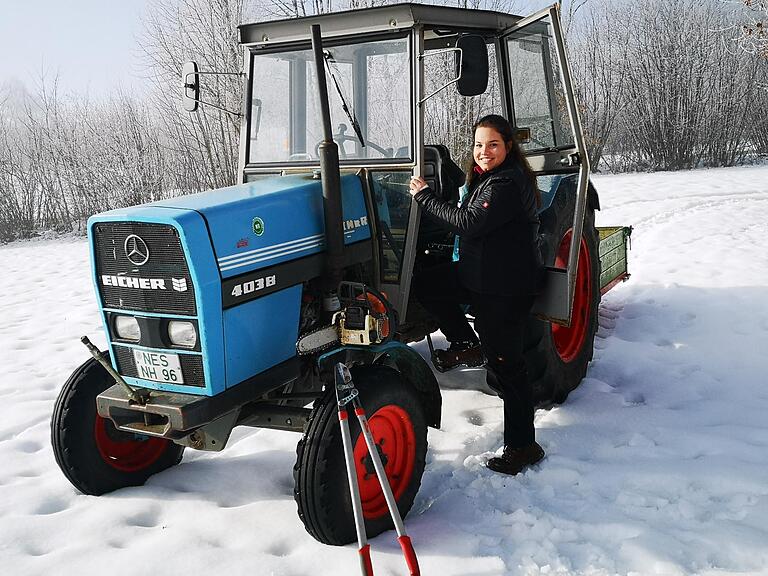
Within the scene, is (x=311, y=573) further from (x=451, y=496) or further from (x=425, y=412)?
(x=425, y=412)

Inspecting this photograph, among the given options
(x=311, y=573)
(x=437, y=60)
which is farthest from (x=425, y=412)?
(x=437, y=60)

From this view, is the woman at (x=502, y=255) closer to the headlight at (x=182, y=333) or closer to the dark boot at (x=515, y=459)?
the dark boot at (x=515, y=459)

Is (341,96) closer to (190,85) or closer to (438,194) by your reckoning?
(438,194)

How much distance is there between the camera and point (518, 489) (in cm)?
330

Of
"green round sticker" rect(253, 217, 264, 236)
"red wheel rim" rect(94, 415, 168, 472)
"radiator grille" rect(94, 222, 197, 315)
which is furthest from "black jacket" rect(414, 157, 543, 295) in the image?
"red wheel rim" rect(94, 415, 168, 472)

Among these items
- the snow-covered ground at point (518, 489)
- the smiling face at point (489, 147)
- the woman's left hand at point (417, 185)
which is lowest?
the snow-covered ground at point (518, 489)

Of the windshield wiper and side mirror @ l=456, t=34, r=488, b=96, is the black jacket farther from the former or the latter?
the windshield wiper

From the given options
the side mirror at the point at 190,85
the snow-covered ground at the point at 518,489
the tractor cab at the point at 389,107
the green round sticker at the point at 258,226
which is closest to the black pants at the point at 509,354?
the snow-covered ground at the point at 518,489

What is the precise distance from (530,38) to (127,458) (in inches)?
132

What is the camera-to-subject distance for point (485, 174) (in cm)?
344

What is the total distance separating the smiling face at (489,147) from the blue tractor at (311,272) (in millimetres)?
235

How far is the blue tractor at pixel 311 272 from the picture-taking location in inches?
113

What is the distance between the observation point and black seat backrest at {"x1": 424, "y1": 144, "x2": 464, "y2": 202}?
385cm

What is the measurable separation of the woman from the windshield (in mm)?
376
